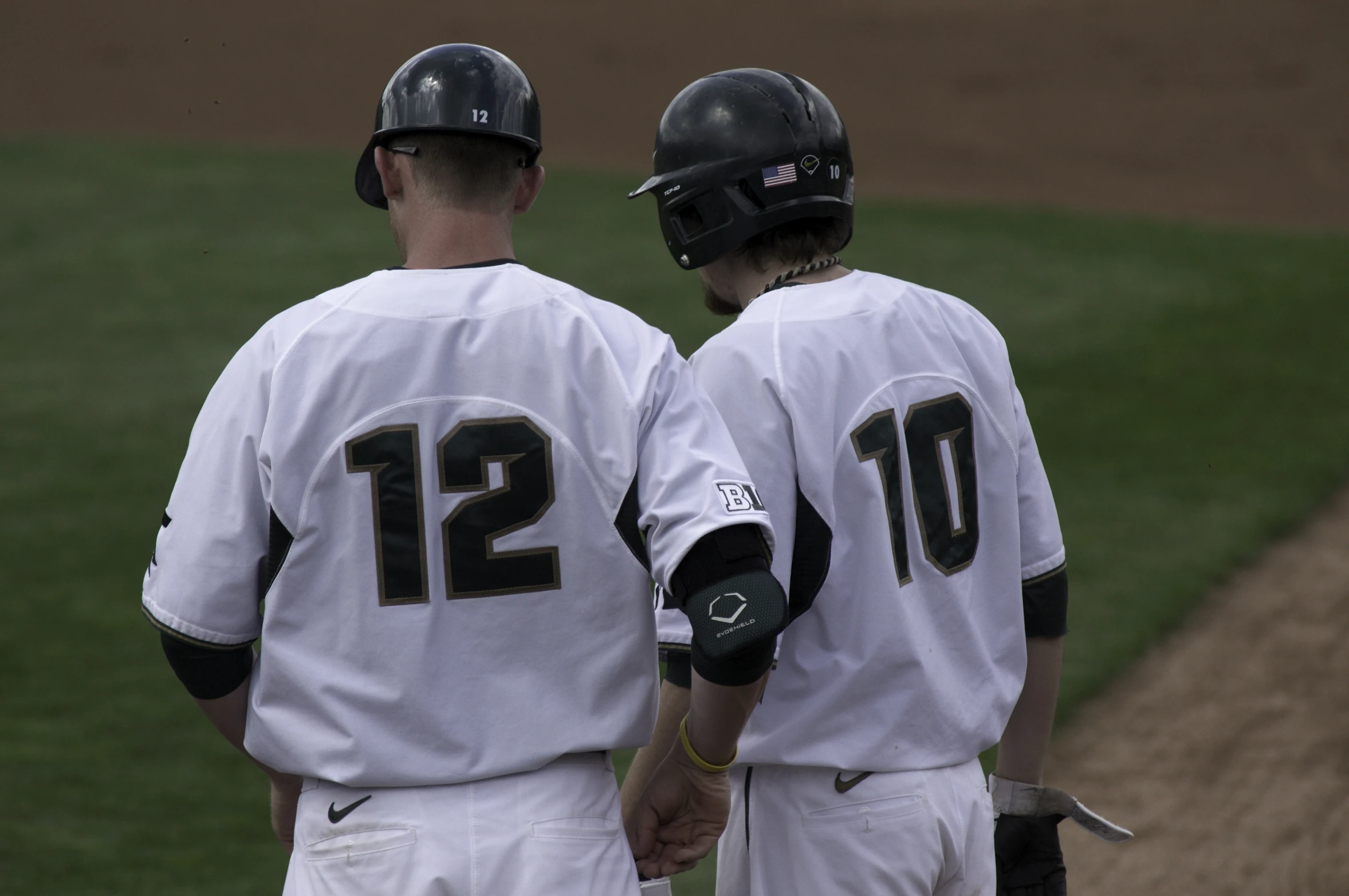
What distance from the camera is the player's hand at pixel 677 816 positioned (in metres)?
2.46

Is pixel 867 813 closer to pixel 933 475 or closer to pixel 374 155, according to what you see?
pixel 933 475

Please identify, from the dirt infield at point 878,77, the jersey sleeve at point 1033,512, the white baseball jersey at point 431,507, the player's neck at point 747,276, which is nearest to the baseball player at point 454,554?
the white baseball jersey at point 431,507

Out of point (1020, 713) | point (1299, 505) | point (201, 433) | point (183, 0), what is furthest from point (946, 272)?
point (183, 0)

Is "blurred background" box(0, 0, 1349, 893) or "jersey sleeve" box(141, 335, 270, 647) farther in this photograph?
"blurred background" box(0, 0, 1349, 893)

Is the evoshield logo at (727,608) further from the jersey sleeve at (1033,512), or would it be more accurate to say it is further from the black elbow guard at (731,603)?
the jersey sleeve at (1033,512)

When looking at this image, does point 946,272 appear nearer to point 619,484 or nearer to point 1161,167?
point 1161,167

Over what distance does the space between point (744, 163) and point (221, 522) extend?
120cm

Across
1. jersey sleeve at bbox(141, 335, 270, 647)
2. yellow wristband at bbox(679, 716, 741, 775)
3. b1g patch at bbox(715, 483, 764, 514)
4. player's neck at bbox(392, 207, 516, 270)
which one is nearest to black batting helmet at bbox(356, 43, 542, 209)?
player's neck at bbox(392, 207, 516, 270)

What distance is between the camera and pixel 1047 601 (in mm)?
2887

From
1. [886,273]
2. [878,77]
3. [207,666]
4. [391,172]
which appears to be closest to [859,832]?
[207,666]

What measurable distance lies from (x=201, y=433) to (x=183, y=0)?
22893 millimetres

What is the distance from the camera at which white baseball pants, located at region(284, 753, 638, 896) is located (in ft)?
7.41

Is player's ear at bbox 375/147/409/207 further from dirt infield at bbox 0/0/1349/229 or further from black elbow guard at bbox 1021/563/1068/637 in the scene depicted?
dirt infield at bbox 0/0/1349/229

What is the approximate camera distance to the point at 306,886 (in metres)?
2.35
